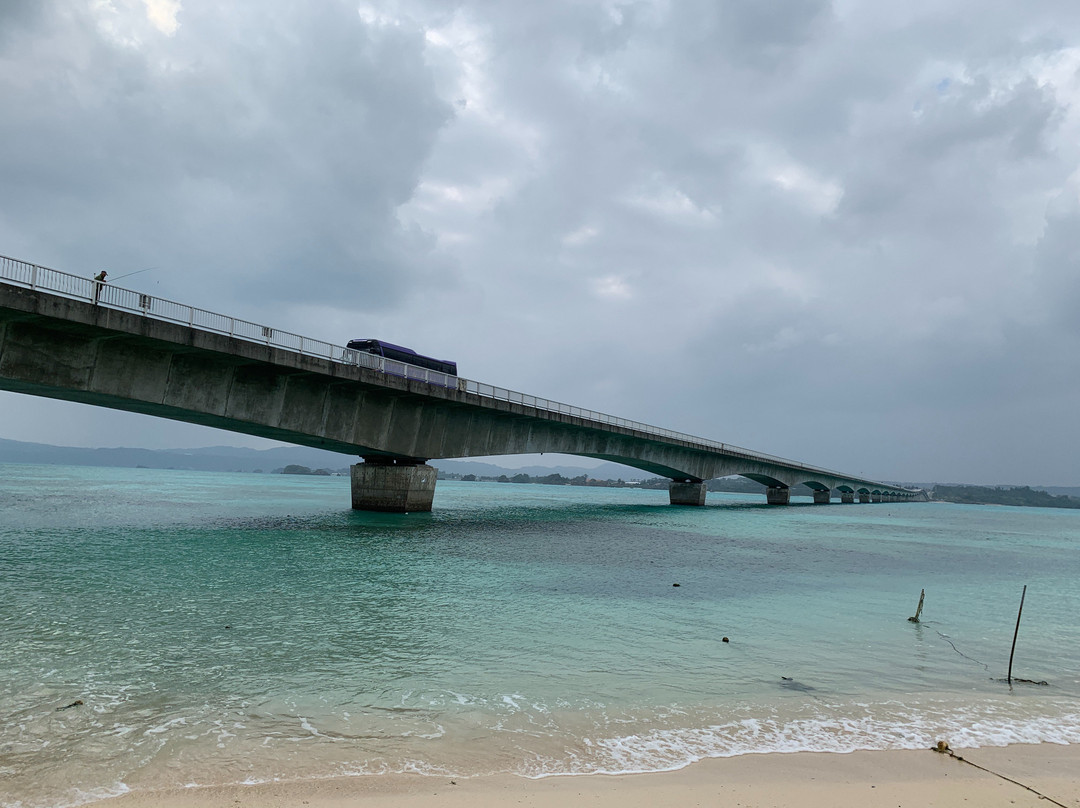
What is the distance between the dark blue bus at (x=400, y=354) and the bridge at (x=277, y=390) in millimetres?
3091

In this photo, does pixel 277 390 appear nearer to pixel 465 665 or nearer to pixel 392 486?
pixel 392 486

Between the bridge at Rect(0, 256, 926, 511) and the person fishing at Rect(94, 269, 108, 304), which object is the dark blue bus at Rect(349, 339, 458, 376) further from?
the person fishing at Rect(94, 269, 108, 304)

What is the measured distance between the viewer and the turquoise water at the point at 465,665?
7312 mm

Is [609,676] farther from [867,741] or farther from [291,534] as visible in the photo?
[291,534]

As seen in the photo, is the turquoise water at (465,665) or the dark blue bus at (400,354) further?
the dark blue bus at (400,354)

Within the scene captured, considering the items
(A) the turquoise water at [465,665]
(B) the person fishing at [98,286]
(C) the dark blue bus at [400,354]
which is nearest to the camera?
(A) the turquoise water at [465,665]

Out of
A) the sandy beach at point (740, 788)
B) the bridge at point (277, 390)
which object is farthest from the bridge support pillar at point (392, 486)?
the sandy beach at point (740, 788)

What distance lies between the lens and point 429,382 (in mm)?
39219

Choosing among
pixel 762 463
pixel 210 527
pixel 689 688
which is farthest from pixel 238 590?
pixel 762 463

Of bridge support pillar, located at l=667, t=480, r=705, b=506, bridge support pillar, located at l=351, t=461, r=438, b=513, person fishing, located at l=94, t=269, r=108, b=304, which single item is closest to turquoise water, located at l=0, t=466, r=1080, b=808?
person fishing, located at l=94, t=269, r=108, b=304

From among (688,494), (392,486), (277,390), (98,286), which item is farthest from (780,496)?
(98,286)

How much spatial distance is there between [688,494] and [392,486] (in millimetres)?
53410

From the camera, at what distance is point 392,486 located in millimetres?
43344

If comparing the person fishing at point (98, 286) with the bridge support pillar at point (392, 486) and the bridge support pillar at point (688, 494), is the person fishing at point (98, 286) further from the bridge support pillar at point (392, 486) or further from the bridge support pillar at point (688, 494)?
the bridge support pillar at point (688, 494)
